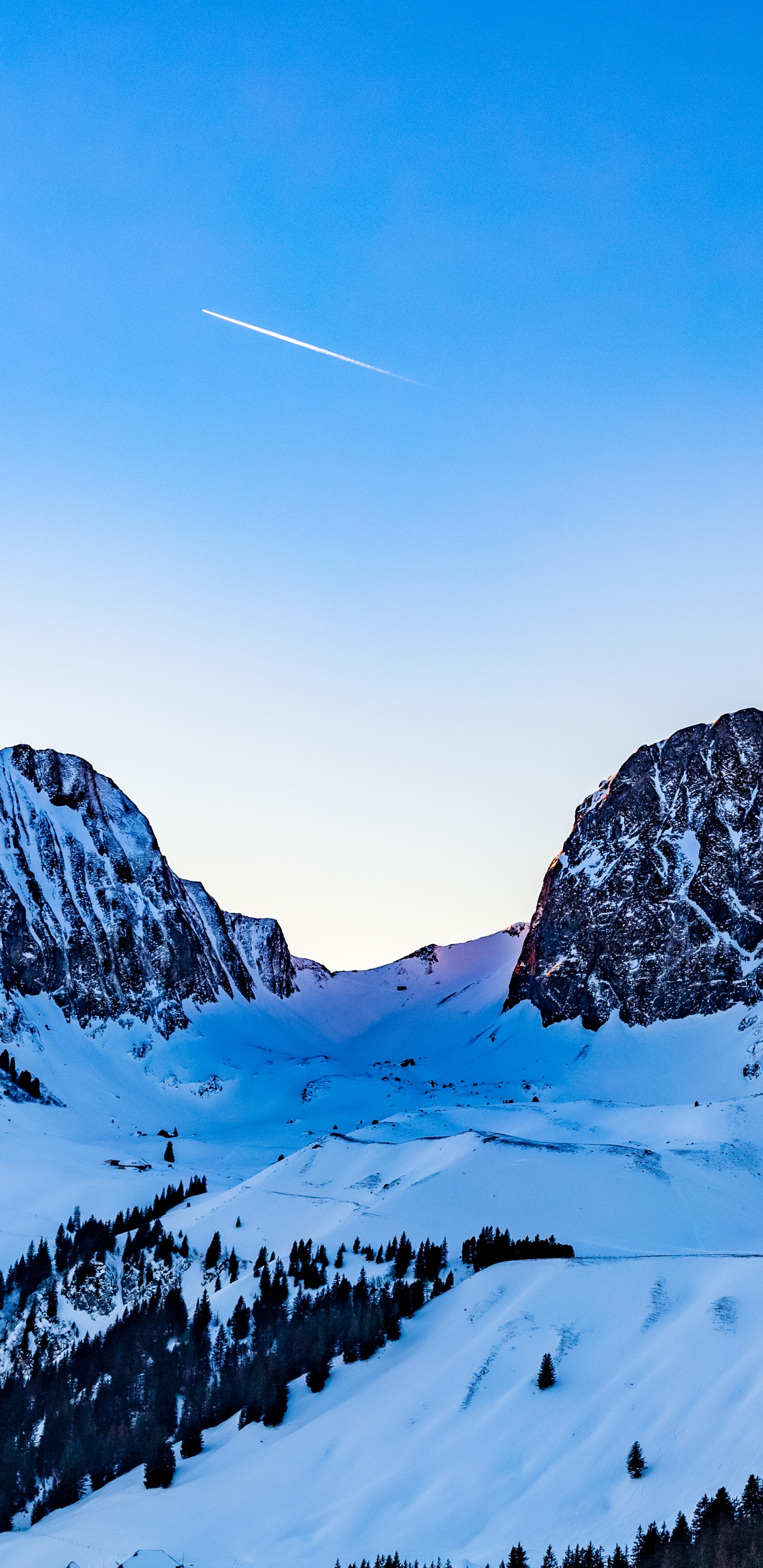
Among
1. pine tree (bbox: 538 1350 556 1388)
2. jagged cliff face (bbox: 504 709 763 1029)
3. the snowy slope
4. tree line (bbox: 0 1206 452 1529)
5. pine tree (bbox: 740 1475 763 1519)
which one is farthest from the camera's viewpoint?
jagged cliff face (bbox: 504 709 763 1029)

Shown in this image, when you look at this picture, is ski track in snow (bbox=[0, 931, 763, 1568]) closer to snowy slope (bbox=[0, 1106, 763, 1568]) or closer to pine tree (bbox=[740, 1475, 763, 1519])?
snowy slope (bbox=[0, 1106, 763, 1568])

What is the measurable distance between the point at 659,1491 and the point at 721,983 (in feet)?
382

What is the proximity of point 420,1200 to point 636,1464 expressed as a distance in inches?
1521

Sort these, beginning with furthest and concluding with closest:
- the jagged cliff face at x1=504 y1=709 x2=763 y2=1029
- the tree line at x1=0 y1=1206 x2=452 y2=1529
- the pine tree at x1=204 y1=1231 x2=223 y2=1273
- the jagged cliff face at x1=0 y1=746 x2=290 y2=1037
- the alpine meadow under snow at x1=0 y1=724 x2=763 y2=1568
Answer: the jagged cliff face at x1=0 y1=746 x2=290 y2=1037, the jagged cliff face at x1=504 y1=709 x2=763 y2=1029, the pine tree at x1=204 y1=1231 x2=223 y2=1273, the tree line at x1=0 y1=1206 x2=452 y2=1529, the alpine meadow under snow at x1=0 y1=724 x2=763 y2=1568

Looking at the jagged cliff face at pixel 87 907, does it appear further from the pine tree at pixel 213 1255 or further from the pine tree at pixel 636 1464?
the pine tree at pixel 636 1464

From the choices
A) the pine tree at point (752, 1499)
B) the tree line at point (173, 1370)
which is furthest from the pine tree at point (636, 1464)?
the tree line at point (173, 1370)

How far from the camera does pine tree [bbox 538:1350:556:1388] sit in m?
38.2

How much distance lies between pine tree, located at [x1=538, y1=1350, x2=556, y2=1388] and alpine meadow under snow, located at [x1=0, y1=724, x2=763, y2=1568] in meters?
0.58

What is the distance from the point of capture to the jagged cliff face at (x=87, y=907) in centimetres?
15275

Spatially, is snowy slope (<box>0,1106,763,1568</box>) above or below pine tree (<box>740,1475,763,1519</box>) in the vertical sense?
below

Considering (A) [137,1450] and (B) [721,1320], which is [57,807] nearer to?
(A) [137,1450]

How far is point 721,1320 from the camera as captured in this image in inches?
1506

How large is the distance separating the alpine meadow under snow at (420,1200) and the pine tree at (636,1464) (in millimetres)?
339

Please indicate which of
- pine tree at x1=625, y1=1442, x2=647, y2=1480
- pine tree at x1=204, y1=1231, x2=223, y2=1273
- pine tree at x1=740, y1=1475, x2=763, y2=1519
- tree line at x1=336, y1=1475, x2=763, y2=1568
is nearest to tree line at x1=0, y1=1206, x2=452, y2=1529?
pine tree at x1=204, y1=1231, x2=223, y2=1273
